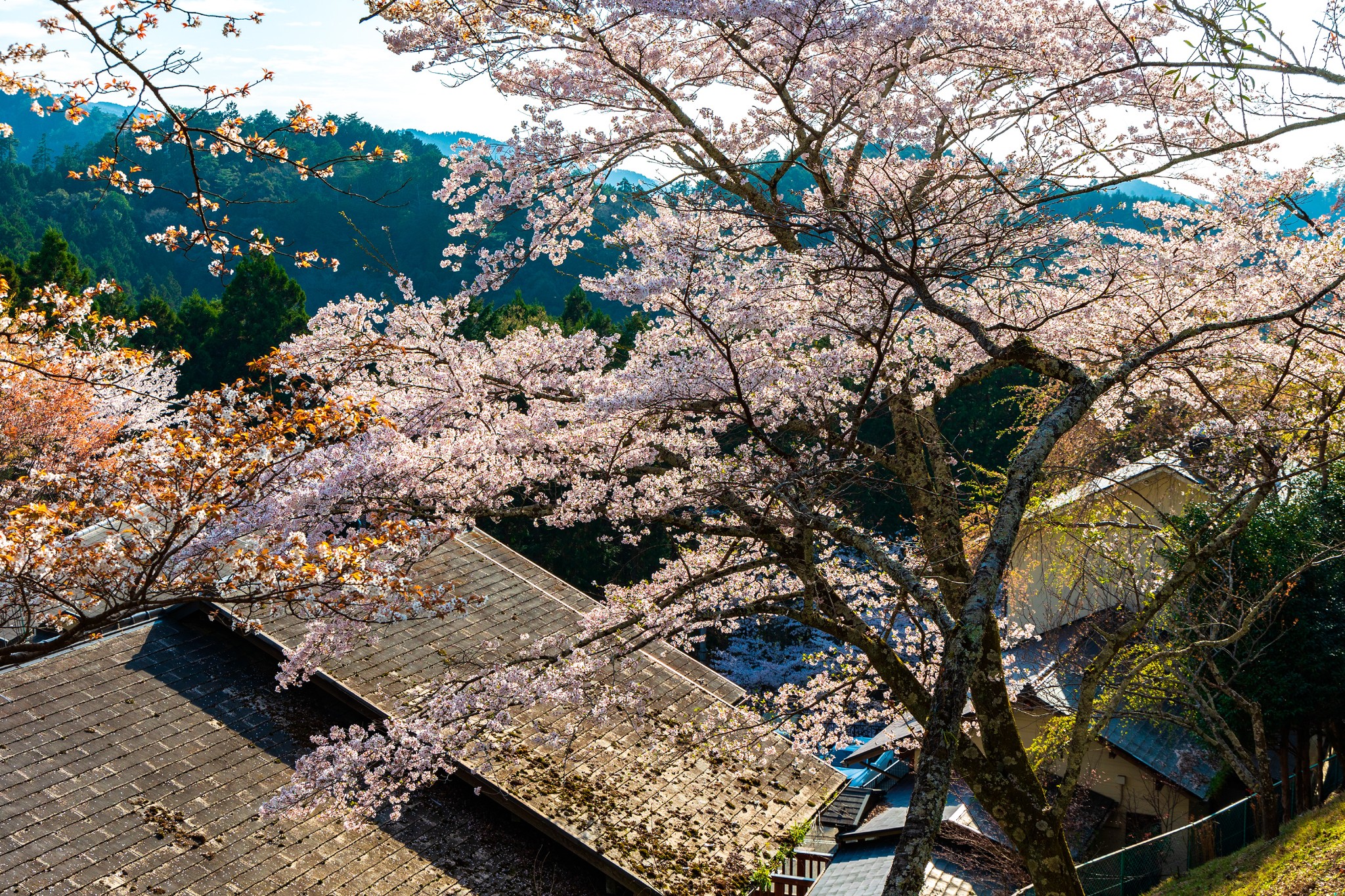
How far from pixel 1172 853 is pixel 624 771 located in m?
7.34

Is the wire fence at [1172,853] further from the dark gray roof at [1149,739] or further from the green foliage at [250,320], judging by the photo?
the green foliage at [250,320]

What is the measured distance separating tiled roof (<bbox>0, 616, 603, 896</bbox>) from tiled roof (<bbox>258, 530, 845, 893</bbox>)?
422 mm

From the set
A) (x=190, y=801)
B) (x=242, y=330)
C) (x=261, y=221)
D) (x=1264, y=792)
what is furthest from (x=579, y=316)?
(x=261, y=221)

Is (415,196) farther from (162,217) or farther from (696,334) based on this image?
(696,334)

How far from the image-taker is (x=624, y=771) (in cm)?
864

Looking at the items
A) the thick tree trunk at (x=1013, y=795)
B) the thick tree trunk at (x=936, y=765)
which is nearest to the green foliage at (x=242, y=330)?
the thick tree trunk at (x=1013, y=795)

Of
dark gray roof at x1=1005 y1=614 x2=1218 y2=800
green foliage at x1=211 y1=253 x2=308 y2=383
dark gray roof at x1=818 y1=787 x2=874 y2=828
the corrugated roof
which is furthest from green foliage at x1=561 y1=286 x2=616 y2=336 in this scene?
dark gray roof at x1=1005 y1=614 x2=1218 y2=800

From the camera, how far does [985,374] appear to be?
289 inches

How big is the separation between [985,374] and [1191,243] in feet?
7.14

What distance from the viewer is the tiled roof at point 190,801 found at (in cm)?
630

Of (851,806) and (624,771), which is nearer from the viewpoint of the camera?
(624,771)

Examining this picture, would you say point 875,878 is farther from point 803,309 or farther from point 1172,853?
point 803,309

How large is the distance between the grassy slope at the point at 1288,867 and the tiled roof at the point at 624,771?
3655 millimetres

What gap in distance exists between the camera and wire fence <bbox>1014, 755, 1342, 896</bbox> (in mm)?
10562
